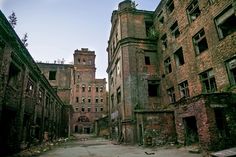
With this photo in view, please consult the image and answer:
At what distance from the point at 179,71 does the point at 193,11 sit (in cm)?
473

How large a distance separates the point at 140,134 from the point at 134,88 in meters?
4.63

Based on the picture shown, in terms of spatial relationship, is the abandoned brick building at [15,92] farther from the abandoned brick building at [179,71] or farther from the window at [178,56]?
the window at [178,56]

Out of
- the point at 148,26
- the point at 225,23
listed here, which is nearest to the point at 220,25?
the point at 225,23

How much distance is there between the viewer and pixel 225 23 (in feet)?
37.1

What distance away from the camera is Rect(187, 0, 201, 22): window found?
45.5 ft

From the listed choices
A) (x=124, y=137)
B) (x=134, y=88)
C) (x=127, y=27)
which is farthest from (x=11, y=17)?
(x=124, y=137)

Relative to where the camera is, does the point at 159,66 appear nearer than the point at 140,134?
No

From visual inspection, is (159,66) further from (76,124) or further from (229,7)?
(76,124)

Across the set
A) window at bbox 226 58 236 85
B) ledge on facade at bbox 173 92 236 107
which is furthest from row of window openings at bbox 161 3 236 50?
ledge on facade at bbox 173 92 236 107

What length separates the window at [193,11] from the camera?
→ 45.5ft

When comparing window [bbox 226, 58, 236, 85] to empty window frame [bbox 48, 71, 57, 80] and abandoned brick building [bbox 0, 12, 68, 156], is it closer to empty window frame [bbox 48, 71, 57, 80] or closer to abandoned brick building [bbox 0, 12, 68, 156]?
abandoned brick building [bbox 0, 12, 68, 156]

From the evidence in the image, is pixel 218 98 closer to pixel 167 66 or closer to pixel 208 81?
pixel 208 81

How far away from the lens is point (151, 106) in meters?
17.8

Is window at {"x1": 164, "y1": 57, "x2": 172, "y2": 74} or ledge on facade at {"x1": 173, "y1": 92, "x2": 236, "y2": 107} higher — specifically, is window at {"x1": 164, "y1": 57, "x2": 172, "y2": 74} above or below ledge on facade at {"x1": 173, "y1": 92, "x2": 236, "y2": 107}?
above
